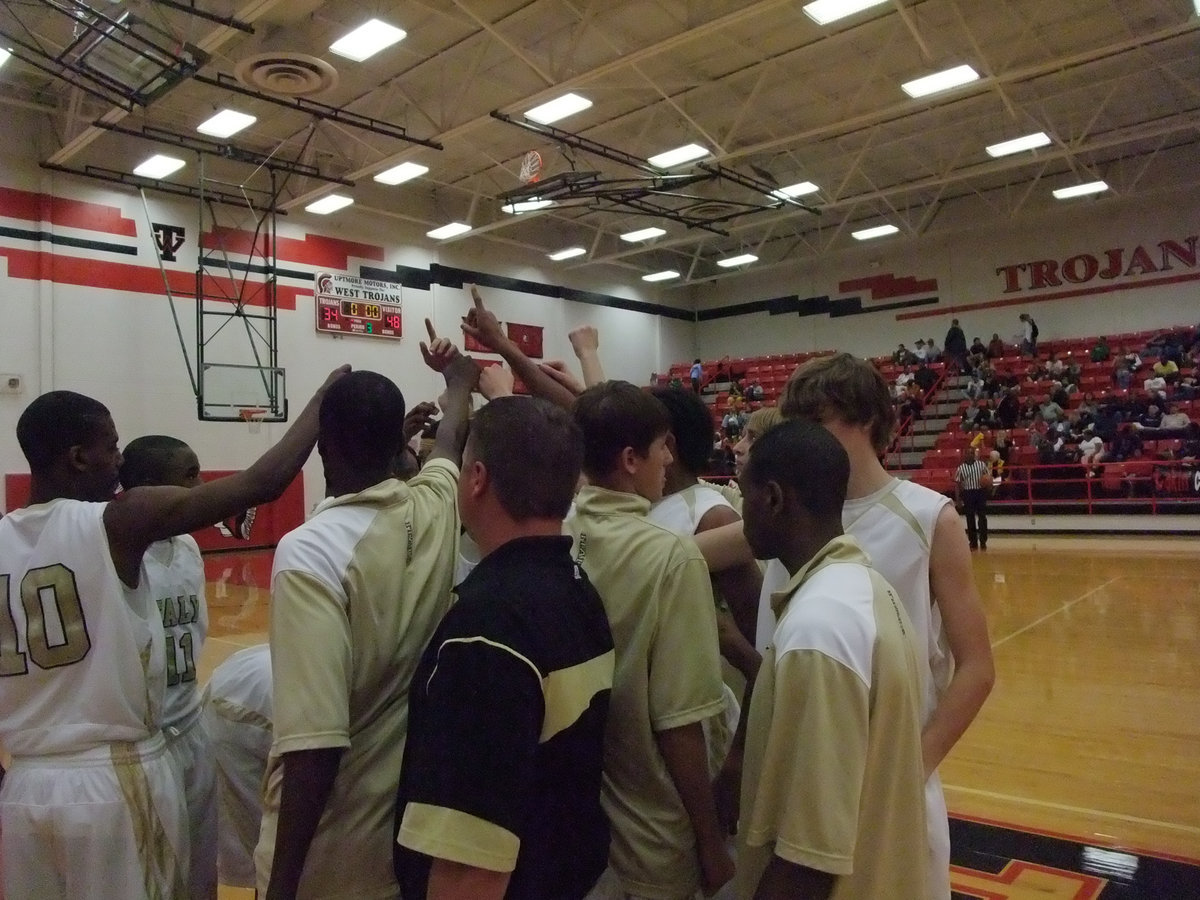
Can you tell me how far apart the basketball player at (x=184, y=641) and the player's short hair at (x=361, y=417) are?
0.72 metres

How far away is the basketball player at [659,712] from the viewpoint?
1.39 metres

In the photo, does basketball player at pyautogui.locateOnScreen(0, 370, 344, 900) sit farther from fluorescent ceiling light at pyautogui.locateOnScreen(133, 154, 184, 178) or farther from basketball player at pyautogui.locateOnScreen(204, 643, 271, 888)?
fluorescent ceiling light at pyautogui.locateOnScreen(133, 154, 184, 178)

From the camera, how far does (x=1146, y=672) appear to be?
5.59m

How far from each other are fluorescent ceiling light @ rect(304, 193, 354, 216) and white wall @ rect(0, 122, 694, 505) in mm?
657

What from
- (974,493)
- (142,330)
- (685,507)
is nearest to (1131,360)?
(974,493)

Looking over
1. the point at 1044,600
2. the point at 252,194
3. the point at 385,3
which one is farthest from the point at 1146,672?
the point at 252,194

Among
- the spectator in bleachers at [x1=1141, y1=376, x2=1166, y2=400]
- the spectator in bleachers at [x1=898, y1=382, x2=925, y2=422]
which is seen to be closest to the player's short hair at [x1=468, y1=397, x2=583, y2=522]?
the spectator in bleachers at [x1=1141, y1=376, x2=1166, y2=400]

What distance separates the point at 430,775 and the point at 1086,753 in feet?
13.5

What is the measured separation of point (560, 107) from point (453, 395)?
10.4 metres

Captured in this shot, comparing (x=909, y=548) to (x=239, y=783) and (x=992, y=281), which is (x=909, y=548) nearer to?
(x=239, y=783)

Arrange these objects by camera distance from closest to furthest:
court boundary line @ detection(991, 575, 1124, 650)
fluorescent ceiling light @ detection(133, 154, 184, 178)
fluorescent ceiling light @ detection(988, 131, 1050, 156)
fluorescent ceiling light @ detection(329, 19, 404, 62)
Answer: court boundary line @ detection(991, 575, 1124, 650) < fluorescent ceiling light @ detection(329, 19, 404, 62) < fluorescent ceiling light @ detection(133, 154, 184, 178) < fluorescent ceiling light @ detection(988, 131, 1050, 156)

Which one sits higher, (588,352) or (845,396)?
(588,352)

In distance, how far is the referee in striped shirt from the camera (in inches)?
504

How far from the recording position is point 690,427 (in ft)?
6.43
